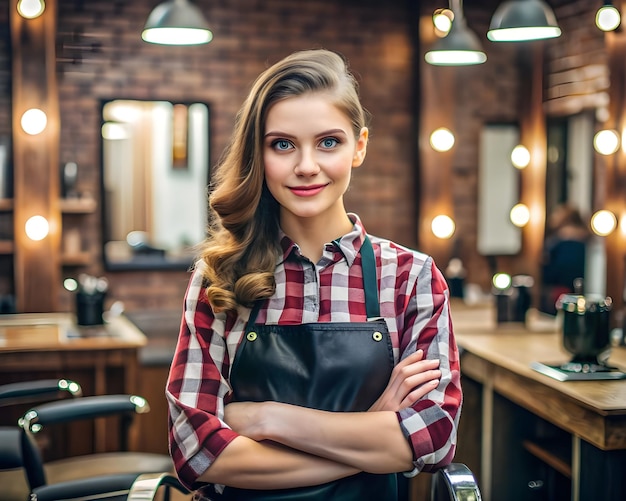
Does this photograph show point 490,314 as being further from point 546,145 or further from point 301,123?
point 301,123

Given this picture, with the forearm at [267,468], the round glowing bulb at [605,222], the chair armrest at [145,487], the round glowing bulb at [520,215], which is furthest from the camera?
the round glowing bulb at [520,215]

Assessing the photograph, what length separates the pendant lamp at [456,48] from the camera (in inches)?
179

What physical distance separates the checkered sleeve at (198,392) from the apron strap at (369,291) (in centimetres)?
7

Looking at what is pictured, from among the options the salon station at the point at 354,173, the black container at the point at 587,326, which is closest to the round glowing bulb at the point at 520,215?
the salon station at the point at 354,173

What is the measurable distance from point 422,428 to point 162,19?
2.97 metres

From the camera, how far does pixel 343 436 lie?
1.61 m

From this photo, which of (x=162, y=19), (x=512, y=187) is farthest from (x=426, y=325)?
(x=512, y=187)

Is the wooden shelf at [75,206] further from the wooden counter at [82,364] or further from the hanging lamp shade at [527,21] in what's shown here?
the hanging lamp shade at [527,21]

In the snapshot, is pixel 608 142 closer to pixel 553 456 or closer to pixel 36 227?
pixel 553 456

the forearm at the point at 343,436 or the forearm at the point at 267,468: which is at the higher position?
the forearm at the point at 343,436

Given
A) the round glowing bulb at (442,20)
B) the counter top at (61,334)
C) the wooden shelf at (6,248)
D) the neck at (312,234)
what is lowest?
the counter top at (61,334)

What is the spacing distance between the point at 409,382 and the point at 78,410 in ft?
5.01

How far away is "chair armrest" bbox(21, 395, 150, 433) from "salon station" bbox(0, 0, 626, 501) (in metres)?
0.89

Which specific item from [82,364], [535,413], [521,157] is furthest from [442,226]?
[82,364]
